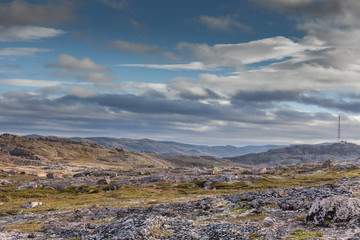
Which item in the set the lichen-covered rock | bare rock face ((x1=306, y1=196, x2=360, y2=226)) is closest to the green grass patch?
bare rock face ((x1=306, y1=196, x2=360, y2=226))

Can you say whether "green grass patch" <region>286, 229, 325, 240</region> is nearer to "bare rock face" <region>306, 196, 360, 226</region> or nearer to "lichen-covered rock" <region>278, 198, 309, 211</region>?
"bare rock face" <region>306, 196, 360, 226</region>

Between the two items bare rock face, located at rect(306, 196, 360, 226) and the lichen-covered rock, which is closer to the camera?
bare rock face, located at rect(306, 196, 360, 226)

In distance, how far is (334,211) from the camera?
93.5 ft

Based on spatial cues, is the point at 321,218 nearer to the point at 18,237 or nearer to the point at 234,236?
the point at 234,236

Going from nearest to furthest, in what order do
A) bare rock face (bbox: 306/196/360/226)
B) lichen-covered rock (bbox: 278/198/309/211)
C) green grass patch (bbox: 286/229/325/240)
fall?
green grass patch (bbox: 286/229/325/240) → bare rock face (bbox: 306/196/360/226) → lichen-covered rock (bbox: 278/198/309/211)

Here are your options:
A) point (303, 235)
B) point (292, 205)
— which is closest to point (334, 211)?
point (303, 235)

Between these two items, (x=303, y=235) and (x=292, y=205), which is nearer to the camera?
(x=303, y=235)

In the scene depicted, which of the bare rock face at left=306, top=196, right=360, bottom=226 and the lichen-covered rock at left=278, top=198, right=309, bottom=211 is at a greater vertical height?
the bare rock face at left=306, top=196, right=360, bottom=226

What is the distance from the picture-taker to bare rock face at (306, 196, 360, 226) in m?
27.9

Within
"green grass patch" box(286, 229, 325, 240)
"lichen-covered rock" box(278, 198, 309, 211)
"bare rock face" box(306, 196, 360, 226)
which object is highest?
"bare rock face" box(306, 196, 360, 226)

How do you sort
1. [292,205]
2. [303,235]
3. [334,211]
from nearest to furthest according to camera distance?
[303,235] < [334,211] < [292,205]

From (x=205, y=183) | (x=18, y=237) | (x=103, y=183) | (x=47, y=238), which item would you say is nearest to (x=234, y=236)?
(x=47, y=238)

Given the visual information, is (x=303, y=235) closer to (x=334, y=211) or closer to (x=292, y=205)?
(x=334, y=211)

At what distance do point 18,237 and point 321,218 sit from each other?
33.8 m
